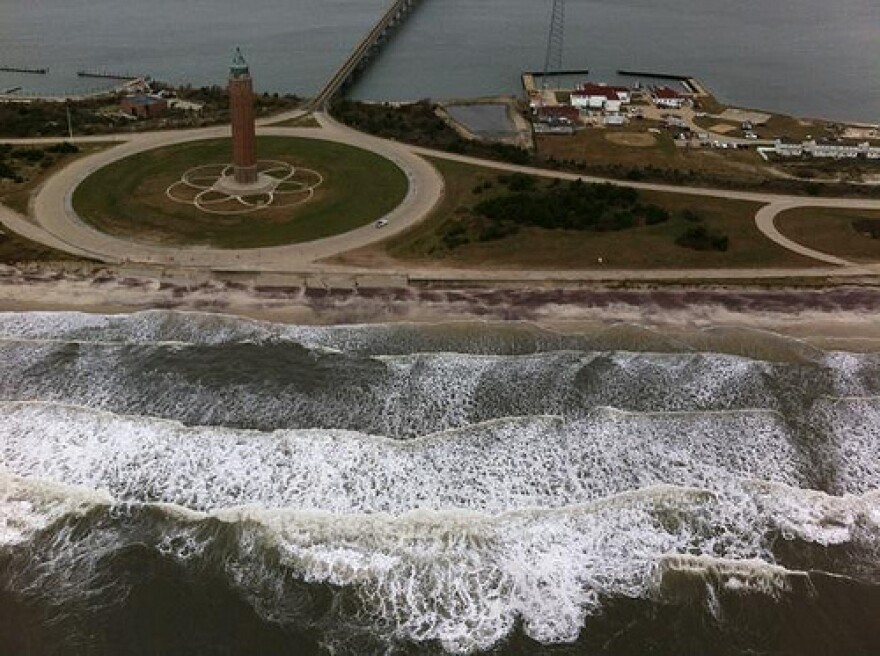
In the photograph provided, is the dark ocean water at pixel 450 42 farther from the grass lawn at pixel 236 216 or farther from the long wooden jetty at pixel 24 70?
the grass lawn at pixel 236 216

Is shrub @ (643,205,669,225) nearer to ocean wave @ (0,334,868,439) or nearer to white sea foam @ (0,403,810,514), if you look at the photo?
ocean wave @ (0,334,868,439)

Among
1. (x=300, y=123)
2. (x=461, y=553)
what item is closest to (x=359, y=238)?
(x=461, y=553)

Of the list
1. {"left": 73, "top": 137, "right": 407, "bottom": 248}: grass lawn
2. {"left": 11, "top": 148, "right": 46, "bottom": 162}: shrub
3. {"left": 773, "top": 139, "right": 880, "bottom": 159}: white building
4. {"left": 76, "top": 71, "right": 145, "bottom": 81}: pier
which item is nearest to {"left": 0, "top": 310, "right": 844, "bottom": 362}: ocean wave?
{"left": 73, "top": 137, "right": 407, "bottom": 248}: grass lawn

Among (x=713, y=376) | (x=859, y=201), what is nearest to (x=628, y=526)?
(x=713, y=376)

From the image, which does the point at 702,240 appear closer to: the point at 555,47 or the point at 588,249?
the point at 588,249

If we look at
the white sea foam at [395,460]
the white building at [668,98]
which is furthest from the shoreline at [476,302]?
the white building at [668,98]

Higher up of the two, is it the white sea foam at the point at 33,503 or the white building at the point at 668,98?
the white building at the point at 668,98
